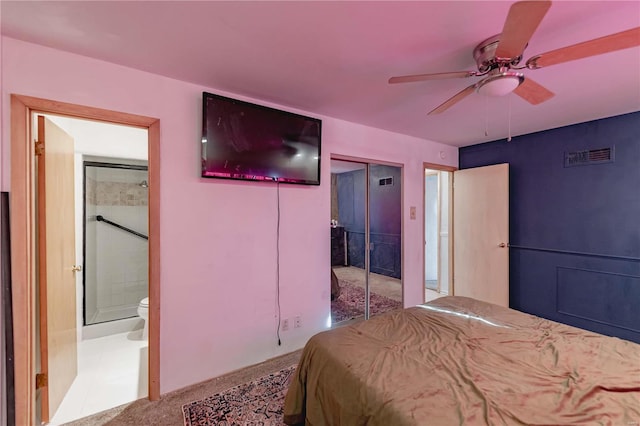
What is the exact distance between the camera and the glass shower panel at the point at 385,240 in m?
3.60

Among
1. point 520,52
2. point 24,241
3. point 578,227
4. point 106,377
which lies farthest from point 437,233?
point 24,241

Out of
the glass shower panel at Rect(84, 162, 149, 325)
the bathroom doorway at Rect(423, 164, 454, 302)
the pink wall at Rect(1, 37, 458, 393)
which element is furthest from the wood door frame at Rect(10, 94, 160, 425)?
the bathroom doorway at Rect(423, 164, 454, 302)

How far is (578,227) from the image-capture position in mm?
3002

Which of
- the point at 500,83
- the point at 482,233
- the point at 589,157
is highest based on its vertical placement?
the point at 500,83

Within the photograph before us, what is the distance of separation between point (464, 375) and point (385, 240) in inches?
100

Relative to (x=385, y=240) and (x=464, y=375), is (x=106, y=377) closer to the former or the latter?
(x=464, y=375)

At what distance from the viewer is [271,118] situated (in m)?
2.39

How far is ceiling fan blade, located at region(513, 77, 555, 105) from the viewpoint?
159 centimetres

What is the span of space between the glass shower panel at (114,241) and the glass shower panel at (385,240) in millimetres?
2984

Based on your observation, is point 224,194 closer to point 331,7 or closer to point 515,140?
point 331,7

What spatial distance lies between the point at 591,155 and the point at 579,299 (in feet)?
5.15

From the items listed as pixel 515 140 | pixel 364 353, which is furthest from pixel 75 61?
pixel 515 140

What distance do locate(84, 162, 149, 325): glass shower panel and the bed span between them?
9.34 feet

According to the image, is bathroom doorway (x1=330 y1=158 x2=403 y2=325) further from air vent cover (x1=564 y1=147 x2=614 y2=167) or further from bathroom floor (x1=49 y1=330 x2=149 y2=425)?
bathroom floor (x1=49 y1=330 x2=149 y2=425)
